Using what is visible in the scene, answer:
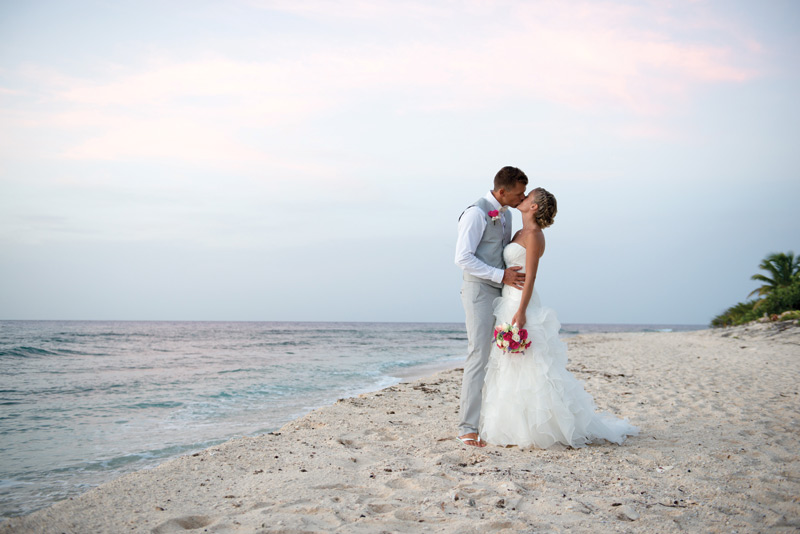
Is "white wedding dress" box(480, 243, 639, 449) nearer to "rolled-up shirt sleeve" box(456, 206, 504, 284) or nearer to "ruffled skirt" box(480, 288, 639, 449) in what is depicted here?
"ruffled skirt" box(480, 288, 639, 449)

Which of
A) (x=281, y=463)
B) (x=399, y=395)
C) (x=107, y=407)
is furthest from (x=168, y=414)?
(x=281, y=463)

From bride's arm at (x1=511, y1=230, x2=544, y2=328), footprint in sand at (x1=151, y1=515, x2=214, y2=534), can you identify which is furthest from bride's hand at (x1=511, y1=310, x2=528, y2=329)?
footprint in sand at (x1=151, y1=515, x2=214, y2=534)

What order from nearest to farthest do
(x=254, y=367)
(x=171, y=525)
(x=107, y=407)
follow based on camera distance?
(x=171, y=525) < (x=107, y=407) < (x=254, y=367)

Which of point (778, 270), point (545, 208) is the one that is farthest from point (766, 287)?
point (545, 208)

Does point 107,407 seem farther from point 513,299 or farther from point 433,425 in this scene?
point 513,299

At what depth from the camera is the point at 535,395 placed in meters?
4.10

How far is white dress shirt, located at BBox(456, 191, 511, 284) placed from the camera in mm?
4242

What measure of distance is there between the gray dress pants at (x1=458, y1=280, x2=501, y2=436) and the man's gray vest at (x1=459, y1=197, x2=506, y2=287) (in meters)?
0.07

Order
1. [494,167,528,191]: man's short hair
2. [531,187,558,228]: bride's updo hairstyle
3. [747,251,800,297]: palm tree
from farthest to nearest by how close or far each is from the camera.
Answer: [747,251,800,297]: palm tree, [494,167,528,191]: man's short hair, [531,187,558,228]: bride's updo hairstyle

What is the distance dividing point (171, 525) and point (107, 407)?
6.05m

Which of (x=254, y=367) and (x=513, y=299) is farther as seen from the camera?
(x=254, y=367)

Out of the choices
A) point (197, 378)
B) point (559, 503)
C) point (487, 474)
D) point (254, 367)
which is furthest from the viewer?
point (254, 367)

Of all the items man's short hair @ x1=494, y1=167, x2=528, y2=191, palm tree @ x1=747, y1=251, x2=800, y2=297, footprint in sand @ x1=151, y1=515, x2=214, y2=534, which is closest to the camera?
footprint in sand @ x1=151, y1=515, x2=214, y2=534

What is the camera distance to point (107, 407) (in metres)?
7.61
